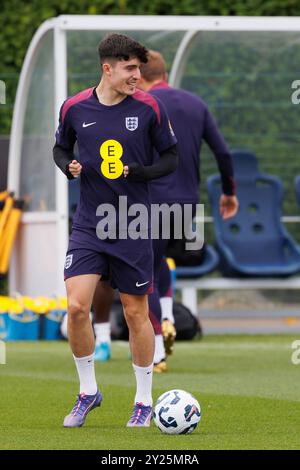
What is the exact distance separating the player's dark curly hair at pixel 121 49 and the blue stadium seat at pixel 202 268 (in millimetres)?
7115

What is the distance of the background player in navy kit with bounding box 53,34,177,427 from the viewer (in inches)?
292

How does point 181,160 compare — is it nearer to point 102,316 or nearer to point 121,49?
point 102,316

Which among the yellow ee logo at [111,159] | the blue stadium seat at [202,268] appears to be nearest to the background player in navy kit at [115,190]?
the yellow ee logo at [111,159]

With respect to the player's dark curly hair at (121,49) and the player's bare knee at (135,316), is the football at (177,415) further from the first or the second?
the player's dark curly hair at (121,49)

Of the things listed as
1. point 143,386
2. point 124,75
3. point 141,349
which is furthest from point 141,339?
point 124,75

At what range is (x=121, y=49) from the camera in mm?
7465

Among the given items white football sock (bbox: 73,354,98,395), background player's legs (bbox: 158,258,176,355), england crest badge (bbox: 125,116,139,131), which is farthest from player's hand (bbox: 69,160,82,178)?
background player's legs (bbox: 158,258,176,355)

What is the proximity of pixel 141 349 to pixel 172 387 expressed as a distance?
1897 millimetres

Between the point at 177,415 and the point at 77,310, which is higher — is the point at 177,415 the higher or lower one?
the lower one

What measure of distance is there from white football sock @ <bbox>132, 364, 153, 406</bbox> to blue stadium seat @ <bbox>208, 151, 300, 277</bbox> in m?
7.84

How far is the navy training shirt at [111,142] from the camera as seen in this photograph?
24.6ft

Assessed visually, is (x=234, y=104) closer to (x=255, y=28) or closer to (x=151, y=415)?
(x=255, y=28)

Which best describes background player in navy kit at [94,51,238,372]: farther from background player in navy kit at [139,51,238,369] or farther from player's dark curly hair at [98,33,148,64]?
player's dark curly hair at [98,33,148,64]

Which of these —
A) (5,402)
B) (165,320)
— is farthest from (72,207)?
(5,402)
